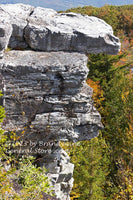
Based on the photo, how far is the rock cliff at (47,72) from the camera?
828cm

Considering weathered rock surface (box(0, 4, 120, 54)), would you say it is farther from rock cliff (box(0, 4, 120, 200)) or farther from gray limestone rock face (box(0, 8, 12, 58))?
gray limestone rock face (box(0, 8, 12, 58))

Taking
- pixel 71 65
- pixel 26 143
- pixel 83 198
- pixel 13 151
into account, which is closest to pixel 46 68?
pixel 71 65

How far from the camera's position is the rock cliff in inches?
326

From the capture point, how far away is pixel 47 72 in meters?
8.41

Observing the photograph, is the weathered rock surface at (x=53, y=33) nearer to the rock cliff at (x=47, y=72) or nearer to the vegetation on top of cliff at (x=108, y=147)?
the rock cliff at (x=47, y=72)

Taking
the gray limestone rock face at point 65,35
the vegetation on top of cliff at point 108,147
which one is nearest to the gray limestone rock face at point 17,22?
the gray limestone rock face at point 65,35

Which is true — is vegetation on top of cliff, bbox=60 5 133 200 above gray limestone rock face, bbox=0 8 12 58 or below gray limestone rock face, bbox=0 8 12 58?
below

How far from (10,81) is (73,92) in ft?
8.98

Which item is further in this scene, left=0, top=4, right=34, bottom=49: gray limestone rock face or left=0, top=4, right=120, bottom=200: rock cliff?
left=0, top=4, right=34, bottom=49: gray limestone rock face

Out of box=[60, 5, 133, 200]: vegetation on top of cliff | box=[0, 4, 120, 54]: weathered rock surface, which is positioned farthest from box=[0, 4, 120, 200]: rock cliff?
box=[60, 5, 133, 200]: vegetation on top of cliff

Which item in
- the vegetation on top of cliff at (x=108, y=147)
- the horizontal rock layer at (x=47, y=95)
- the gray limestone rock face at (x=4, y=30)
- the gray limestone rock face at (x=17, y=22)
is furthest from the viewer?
the vegetation on top of cliff at (x=108, y=147)

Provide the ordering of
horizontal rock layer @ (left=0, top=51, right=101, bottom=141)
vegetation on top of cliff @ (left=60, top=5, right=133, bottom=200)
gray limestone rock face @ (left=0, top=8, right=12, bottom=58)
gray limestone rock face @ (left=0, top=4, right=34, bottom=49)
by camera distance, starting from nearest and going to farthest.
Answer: gray limestone rock face @ (left=0, top=8, right=12, bottom=58)
horizontal rock layer @ (left=0, top=51, right=101, bottom=141)
gray limestone rock face @ (left=0, top=4, right=34, bottom=49)
vegetation on top of cliff @ (left=60, top=5, right=133, bottom=200)

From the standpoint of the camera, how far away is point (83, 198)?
45.9ft

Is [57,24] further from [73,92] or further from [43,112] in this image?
[43,112]
